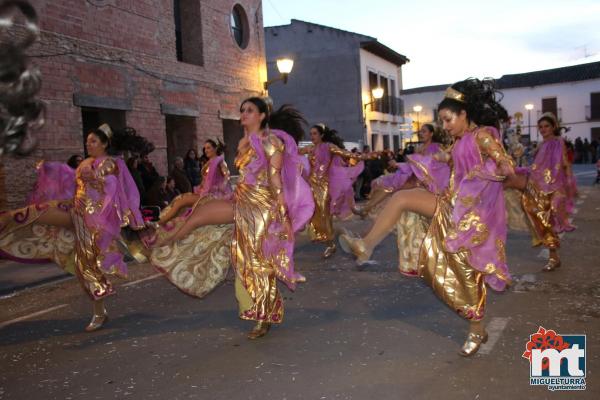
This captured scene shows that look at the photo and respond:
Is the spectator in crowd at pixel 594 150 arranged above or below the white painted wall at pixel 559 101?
below

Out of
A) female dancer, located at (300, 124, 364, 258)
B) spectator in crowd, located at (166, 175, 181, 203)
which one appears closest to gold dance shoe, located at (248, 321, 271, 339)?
female dancer, located at (300, 124, 364, 258)

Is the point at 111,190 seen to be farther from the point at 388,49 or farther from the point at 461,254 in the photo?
the point at 388,49

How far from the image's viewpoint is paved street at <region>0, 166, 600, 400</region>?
375 cm

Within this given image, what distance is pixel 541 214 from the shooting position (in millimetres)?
6992

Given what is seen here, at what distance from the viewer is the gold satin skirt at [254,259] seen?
472 centimetres

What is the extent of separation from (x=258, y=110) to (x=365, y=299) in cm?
Result: 217

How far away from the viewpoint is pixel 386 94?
115ft

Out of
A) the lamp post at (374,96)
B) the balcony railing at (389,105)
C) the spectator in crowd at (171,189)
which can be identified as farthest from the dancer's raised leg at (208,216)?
the balcony railing at (389,105)

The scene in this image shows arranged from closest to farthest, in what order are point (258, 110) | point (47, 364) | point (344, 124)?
1. point (47, 364)
2. point (258, 110)
3. point (344, 124)

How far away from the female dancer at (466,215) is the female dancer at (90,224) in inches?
96.5

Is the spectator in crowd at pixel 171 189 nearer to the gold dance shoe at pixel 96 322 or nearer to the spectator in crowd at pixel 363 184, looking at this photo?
the gold dance shoe at pixel 96 322

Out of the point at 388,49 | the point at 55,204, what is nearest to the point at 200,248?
the point at 55,204

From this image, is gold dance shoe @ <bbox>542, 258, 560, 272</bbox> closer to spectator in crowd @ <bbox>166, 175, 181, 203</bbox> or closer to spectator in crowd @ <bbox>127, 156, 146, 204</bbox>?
spectator in crowd @ <bbox>127, 156, 146, 204</bbox>

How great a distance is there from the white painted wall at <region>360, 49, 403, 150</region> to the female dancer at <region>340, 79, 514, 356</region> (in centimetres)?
2398
